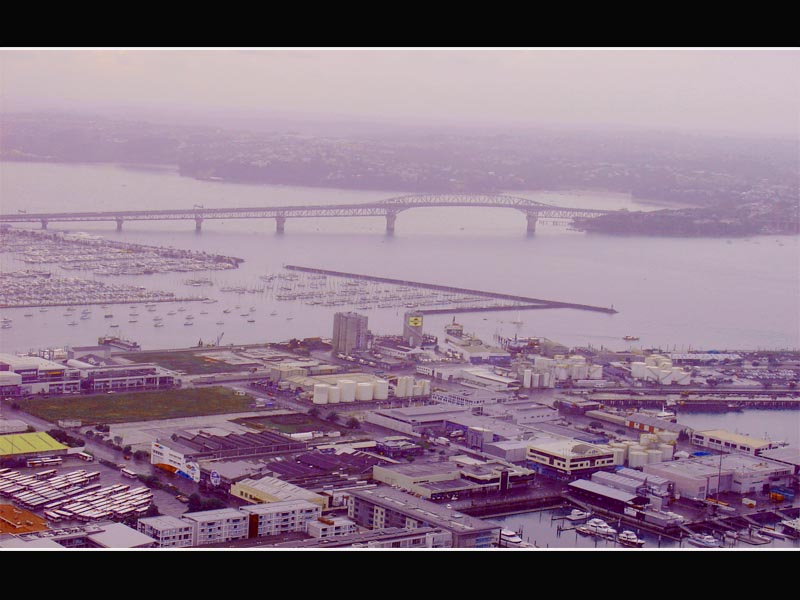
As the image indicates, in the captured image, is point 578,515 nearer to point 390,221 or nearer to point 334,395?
point 334,395

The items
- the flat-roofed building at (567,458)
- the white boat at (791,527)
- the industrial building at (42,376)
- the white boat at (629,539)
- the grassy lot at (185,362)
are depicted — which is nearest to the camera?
the white boat at (629,539)

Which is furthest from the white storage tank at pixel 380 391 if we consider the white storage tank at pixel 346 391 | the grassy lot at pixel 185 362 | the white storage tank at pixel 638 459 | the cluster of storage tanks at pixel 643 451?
the white storage tank at pixel 638 459

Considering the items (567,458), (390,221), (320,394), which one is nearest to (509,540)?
(567,458)

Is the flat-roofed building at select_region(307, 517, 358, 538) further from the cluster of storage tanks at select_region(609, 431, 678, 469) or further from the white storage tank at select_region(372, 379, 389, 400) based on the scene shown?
the white storage tank at select_region(372, 379, 389, 400)

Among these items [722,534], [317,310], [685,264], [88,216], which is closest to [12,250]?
[88,216]

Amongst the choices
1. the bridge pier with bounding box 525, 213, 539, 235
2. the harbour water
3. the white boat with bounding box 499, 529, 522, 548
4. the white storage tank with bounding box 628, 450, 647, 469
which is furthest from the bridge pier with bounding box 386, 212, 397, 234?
the white boat with bounding box 499, 529, 522, 548

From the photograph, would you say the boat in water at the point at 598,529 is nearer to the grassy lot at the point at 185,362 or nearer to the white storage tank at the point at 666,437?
the white storage tank at the point at 666,437
